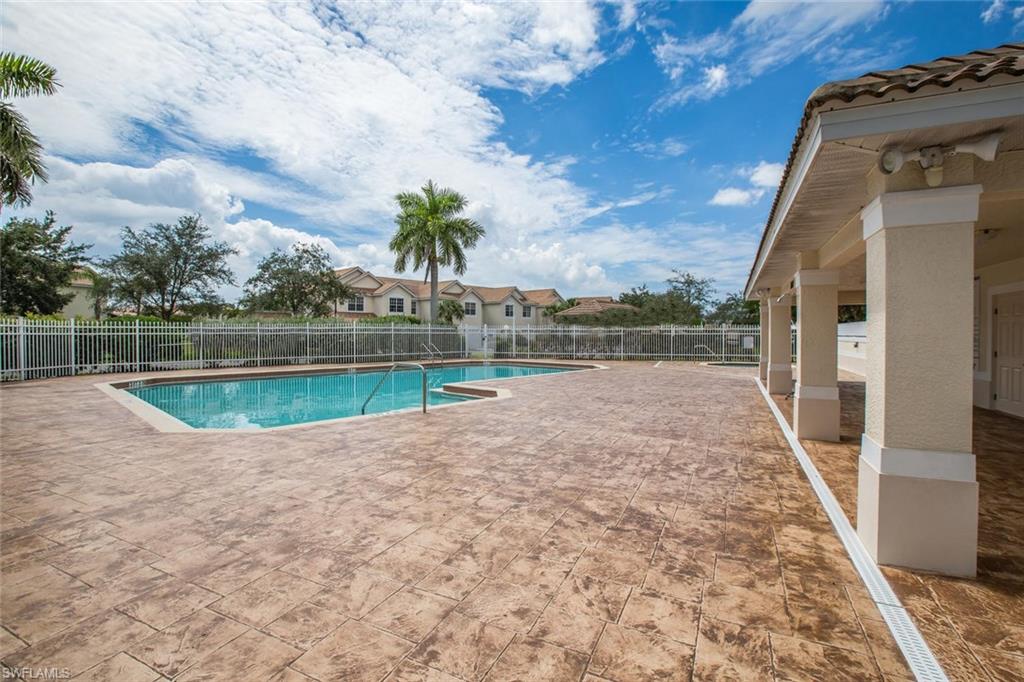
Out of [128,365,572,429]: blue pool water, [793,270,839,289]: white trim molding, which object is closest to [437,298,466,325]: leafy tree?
[128,365,572,429]: blue pool water

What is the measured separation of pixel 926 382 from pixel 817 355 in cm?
382

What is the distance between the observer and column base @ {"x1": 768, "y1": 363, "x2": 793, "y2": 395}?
11023 millimetres

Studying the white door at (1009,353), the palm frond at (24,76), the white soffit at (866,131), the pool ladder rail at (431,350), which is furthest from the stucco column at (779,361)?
the palm frond at (24,76)

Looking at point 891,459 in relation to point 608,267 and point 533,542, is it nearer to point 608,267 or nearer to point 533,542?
point 533,542

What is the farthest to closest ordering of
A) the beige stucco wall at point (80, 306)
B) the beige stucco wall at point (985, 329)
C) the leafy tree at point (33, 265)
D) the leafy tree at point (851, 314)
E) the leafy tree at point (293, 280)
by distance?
the beige stucco wall at point (80, 306) → the leafy tree at point (851, 314) → the leafy tree at point (293, 280) → the leafy tree at point (33, 265) → the beige stucco wall at point (985, 329)

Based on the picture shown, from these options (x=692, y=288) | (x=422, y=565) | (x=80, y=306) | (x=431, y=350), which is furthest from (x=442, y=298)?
(x=422, y=565)

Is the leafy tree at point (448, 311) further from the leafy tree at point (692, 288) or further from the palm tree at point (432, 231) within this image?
the leafy tree at point (692, 288)

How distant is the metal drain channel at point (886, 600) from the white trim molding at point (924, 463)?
0.62m

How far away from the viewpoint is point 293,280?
28203mm

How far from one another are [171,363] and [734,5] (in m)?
19.0

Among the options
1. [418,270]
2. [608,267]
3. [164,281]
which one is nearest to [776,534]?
[418,270]

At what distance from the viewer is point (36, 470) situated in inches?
194

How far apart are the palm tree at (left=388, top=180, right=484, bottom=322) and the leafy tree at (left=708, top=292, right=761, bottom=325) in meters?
20.6

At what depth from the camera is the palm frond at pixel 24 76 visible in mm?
10133
